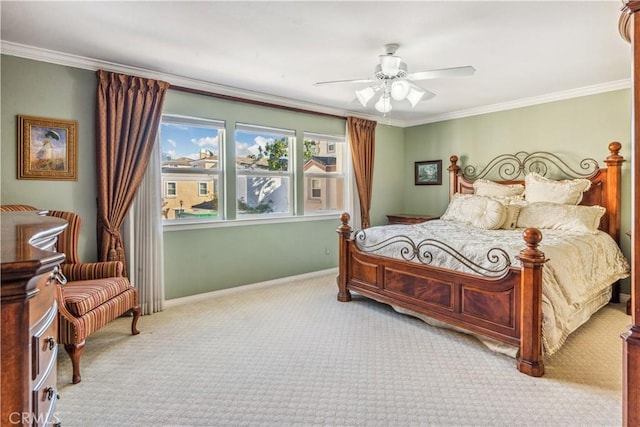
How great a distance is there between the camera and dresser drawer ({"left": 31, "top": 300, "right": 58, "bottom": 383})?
91 cm

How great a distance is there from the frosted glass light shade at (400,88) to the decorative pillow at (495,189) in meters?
2.43

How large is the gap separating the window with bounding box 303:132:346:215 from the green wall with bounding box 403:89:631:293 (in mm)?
1425

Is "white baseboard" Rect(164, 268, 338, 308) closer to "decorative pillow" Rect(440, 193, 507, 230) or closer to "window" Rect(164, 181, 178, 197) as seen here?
"window" Rect(164, 181, 178, 197)

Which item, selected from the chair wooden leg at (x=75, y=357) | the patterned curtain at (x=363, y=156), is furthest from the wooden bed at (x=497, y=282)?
the chair wooden leg at (x=75, y=357)

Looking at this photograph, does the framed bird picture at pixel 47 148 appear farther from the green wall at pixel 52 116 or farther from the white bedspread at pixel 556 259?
the white bedspread at pixel 556 259

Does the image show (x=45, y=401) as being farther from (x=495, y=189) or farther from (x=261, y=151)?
(x=495, y=189)

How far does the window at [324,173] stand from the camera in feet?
16.3

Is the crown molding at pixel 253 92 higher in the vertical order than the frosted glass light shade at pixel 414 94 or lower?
higher

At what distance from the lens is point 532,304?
7.52 feet

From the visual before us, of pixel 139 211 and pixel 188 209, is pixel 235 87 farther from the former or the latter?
pixel 139 211

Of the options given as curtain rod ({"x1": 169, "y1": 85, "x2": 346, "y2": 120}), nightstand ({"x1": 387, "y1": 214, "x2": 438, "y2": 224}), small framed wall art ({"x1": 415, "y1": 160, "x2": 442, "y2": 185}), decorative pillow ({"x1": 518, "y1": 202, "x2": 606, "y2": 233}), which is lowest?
nightstand ({"x1": 387, "y1": 214, "x2": 438, "y2": 224})

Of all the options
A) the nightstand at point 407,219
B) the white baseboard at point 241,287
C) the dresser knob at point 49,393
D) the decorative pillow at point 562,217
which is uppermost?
the decorative pillow at point 562,217

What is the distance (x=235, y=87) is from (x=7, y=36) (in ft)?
6.55

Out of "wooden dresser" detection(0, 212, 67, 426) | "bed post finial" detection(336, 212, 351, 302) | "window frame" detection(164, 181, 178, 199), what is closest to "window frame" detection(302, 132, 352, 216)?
"bed post finial" detection(336, 212, 351, 302)
